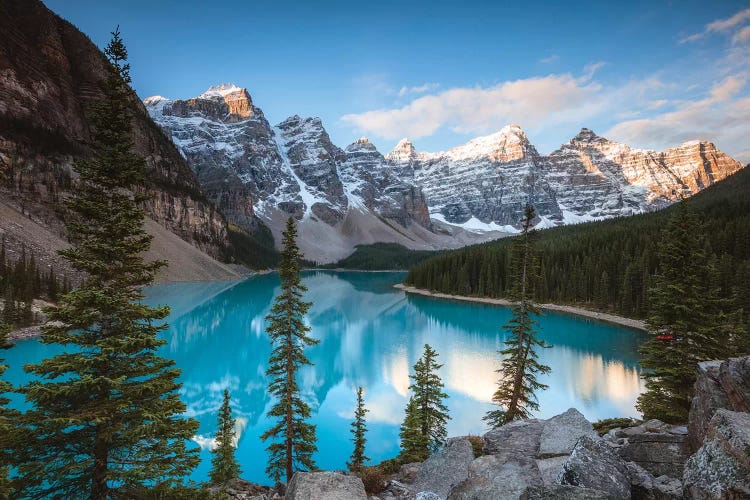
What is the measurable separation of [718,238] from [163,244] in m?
128

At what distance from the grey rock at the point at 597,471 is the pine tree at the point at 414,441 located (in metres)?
10.9

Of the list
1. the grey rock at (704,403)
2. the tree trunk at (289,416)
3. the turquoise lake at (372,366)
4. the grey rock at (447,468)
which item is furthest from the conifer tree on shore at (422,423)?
the grey rock at (704,403)

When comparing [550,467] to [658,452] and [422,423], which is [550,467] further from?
[422,423]

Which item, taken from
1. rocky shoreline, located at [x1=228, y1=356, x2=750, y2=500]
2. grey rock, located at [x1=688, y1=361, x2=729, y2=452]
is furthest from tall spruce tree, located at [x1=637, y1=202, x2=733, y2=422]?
grey rock, located at [x1=688, y1=361, x2=729, y2=452]

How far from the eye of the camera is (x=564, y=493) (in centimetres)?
505

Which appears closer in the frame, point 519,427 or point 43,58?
point 519,427

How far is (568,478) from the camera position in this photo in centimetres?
600

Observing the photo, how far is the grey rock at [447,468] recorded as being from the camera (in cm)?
973

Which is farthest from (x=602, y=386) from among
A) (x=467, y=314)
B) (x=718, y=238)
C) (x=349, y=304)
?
(x=349, y=304)

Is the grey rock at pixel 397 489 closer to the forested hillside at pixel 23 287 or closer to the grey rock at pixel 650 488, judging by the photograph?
the grey rock at pixel 650 488

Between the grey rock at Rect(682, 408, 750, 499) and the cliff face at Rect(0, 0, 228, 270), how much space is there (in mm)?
74435

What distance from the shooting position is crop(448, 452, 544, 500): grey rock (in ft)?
22.7

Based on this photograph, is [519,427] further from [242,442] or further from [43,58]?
[43,58]

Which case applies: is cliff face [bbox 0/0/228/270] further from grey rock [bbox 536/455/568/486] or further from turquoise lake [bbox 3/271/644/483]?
grey rock [bbox 536/455/568/486]
